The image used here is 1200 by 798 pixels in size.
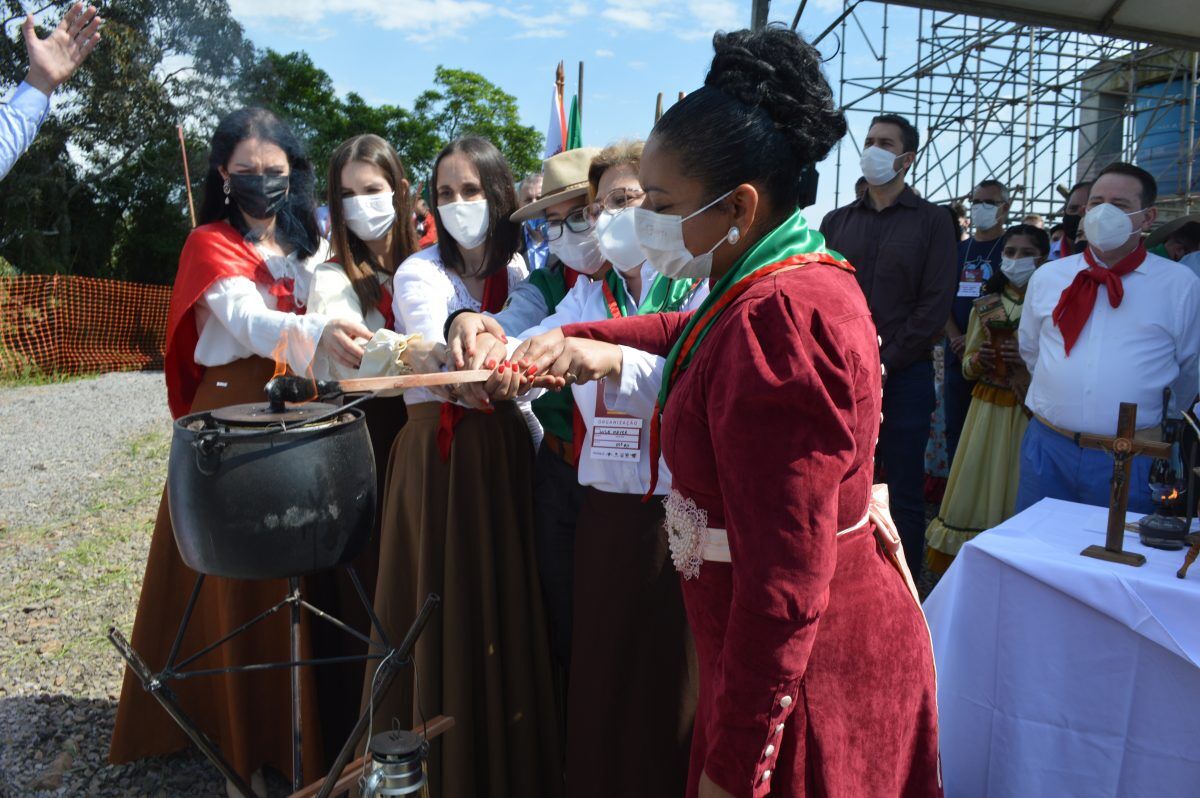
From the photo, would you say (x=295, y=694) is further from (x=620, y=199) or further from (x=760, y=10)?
(x=760, y=10)

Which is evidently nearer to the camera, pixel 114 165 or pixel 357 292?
pixel 357 292

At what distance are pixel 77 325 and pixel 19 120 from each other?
13977 mm

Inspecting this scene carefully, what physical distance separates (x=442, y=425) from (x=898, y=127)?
3373 mm

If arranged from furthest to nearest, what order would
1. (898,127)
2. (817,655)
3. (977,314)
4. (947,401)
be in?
(947,401) → (977,314) → (898,127) → (817,655)

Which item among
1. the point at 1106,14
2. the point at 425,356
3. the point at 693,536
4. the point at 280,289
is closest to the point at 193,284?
the point at 280,289

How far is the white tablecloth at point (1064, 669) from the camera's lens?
2.21 m

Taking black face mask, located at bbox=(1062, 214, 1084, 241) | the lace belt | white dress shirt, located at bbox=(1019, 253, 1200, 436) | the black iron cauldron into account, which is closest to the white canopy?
black face mask, located at bbox=(1062, 214, 1084, 241)

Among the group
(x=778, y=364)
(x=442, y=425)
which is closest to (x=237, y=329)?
(x=442, y=425)

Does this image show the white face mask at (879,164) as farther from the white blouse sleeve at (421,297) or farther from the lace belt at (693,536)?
the lace belt at (693,536)

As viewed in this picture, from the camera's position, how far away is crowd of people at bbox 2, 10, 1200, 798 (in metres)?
1.36

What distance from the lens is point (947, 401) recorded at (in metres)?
6.05

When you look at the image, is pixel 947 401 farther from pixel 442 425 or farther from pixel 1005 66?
pixel 1005 66

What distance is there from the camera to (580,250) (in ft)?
8.79

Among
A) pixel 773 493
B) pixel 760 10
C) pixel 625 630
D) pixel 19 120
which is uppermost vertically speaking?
pixel 760 10
